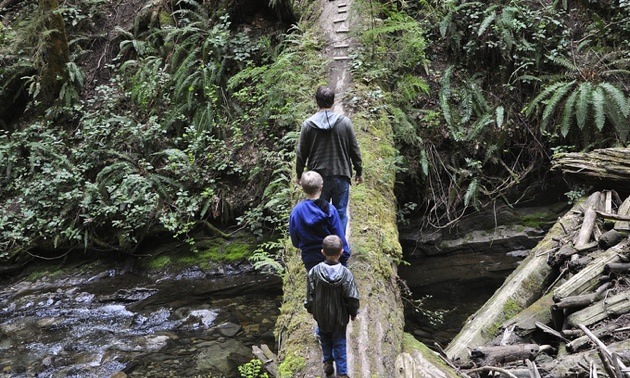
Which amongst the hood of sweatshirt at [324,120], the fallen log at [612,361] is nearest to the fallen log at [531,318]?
the fallen log at [612,361]

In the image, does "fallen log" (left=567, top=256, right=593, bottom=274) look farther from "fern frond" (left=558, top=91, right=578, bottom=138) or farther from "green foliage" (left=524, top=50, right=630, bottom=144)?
"fern frond" (left=558, top=91, right=578, bottom=138)

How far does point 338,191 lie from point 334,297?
1.70 m

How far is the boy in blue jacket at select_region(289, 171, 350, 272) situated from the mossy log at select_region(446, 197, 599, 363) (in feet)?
5.67

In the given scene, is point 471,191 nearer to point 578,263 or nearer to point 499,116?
point 499,116

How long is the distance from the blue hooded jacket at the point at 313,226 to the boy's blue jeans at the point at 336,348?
0.73 meters

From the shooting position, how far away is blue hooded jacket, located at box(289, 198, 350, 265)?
4852mm

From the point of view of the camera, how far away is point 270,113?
1121cm

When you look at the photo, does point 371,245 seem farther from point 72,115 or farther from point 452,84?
point 72,115

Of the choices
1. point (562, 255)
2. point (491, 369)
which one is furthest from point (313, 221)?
point (562, 255)

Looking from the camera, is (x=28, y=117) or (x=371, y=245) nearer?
(x=371, y=245)

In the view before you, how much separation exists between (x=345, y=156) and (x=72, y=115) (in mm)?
9331

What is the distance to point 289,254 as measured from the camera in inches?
266

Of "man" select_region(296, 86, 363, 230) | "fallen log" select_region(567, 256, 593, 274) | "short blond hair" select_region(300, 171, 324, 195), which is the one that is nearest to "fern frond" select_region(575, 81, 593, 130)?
"fallen log" select_region(567, 256, 593, 274)

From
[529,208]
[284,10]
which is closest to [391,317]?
[529,208]
